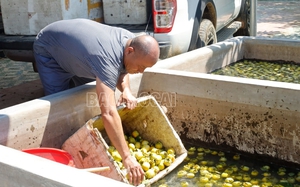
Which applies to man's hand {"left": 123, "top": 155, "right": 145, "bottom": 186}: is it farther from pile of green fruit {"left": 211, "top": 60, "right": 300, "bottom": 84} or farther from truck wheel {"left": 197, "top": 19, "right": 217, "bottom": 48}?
truck wheel {"left": 197, "top": 19, "right": 217, "bottom": 48}

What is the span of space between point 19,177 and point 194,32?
4.09 m

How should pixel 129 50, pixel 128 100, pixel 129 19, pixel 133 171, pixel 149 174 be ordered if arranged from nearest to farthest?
pixel 133 171
pixel 129 50
pixel 149 174
pixel 128 100
pixel 129 19

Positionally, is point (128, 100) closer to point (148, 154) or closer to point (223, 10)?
point (148, 154)

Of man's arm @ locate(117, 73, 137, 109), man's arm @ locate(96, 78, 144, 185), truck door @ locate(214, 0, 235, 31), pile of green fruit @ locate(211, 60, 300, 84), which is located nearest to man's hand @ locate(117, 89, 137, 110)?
man's arm @ locate(117, 73, 137, 109)

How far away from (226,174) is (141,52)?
58.8 inches

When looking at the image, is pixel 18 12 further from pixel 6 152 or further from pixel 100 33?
pixel 6 152

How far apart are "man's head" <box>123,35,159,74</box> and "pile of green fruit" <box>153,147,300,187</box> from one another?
1.18 m

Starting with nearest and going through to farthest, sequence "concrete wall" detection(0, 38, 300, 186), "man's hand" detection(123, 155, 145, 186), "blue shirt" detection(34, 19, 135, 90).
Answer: "man's hand" detection(123, 155, 145, 186) → "blue shirt" detection(34, 19, 135, 90) → "concrete wall" detection(0, 38, 300, 186)

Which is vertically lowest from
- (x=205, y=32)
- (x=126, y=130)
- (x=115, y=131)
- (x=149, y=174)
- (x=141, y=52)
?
(x=149, y=174)

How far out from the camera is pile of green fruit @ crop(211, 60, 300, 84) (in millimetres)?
6266

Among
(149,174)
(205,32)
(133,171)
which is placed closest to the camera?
(133,171)

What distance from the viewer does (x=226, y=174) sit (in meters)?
3.98

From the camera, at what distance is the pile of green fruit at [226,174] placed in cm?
388

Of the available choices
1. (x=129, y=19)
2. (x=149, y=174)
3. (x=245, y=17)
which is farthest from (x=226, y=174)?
(x=245, y=17)
